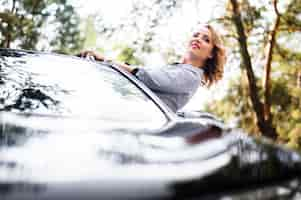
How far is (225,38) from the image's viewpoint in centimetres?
1414

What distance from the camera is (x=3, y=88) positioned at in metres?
1.88

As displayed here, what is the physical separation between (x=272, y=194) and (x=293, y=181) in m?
0.11

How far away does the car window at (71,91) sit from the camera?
1772 millimetres

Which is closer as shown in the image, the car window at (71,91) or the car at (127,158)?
the car at (127,158)

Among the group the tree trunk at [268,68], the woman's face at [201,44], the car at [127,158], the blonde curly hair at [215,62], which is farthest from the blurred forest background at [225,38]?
the car at [127,158]

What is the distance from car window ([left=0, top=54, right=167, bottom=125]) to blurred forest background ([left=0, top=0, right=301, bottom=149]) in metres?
9.22

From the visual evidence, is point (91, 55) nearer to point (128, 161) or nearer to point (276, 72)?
point (128, 161)

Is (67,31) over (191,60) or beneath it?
beneath

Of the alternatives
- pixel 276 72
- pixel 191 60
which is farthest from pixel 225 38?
pixel 191 60

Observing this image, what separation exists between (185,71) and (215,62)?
27.9 inches

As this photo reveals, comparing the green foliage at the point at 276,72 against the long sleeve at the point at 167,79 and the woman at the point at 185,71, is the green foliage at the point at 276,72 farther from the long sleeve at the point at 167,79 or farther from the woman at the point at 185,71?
the long sleeve at the point at 167,79

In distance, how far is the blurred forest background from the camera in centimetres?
1240

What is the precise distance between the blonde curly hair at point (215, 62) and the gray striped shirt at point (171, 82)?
59 cm

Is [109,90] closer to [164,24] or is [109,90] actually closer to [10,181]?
[10,181]
